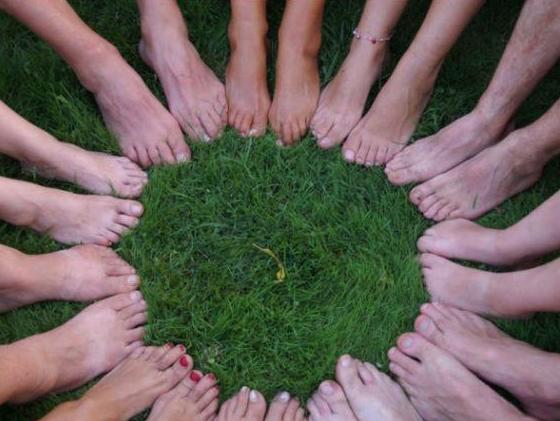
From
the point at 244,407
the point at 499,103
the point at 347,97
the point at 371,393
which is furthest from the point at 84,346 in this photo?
the point at 499,103

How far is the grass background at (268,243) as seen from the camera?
2.12m

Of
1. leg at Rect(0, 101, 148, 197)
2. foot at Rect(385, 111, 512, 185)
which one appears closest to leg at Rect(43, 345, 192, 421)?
leg at Rect(0, 101, 148, 197)

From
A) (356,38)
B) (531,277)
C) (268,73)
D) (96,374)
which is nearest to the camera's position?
(531,277)

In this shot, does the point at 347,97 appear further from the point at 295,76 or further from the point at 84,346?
the point at 84,346

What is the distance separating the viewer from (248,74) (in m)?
2.29

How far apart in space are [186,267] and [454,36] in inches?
41.6

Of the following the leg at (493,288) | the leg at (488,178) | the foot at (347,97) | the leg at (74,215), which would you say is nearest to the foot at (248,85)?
the foot at (347,97)

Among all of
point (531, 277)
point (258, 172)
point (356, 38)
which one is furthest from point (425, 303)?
point (356, 38)

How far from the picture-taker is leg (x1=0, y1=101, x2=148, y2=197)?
2086 mm

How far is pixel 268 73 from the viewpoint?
242cm

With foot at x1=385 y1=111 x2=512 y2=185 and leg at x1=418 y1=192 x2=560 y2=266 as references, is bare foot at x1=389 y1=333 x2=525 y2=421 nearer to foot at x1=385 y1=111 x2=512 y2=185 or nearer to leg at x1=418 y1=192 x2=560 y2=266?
leg at x1=418 y1=192 x2=560 y2=266

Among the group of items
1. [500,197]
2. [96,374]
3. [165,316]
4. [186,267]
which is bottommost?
[96,374]

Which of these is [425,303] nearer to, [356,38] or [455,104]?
[455,104]

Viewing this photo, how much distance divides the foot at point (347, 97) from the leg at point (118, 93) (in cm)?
45
